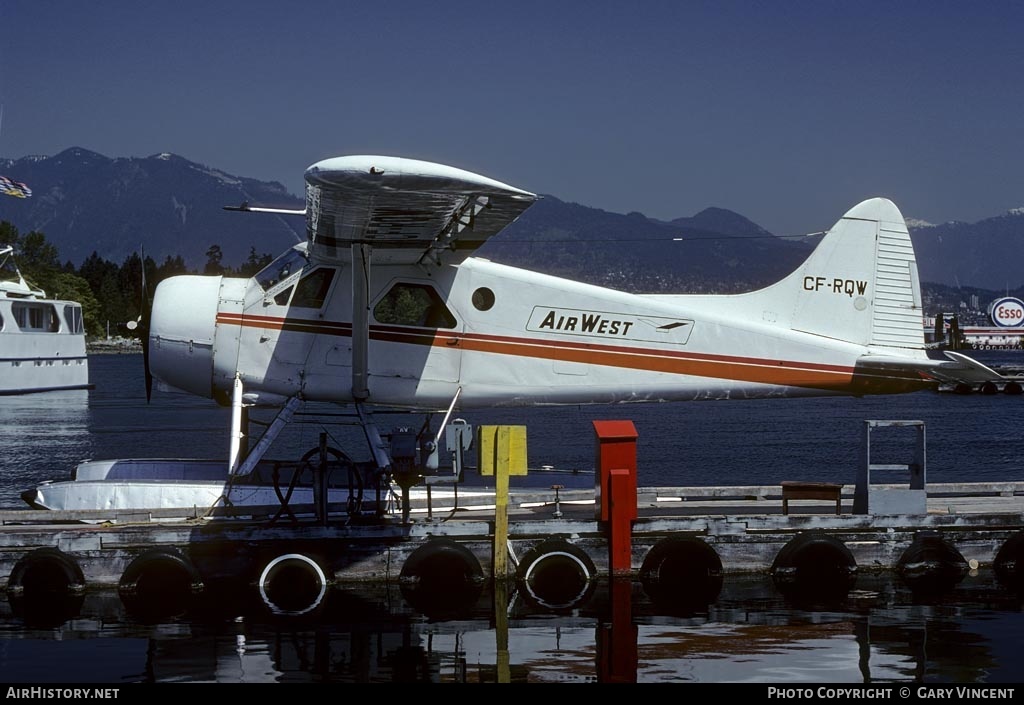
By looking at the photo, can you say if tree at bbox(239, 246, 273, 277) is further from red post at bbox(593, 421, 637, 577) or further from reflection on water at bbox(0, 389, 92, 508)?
red post at bbox(593, 421, 637, 577)

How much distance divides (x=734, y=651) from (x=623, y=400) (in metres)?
3.92

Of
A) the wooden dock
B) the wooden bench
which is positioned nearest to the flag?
the wooden dock

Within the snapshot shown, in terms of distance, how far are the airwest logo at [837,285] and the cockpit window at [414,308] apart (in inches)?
148

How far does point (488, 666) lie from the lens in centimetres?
A: 805

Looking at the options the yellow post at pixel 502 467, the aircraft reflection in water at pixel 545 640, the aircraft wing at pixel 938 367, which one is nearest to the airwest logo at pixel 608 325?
the yellow post at pixel 502 467

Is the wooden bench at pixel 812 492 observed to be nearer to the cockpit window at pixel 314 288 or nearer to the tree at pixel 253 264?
the cockpit window at pixel 314 288

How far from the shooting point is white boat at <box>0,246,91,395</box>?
43531 mm

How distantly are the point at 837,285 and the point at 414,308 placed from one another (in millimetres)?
4377

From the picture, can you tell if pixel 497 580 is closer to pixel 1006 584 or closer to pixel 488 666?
pixel 488 666

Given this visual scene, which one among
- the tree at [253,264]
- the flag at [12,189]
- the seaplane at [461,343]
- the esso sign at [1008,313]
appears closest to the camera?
the seaplane at [461,343]

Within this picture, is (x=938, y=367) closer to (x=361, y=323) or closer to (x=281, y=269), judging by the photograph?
(x=361, y=323)

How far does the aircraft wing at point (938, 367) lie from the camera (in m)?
11.4

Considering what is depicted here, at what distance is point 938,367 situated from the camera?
11648 mm

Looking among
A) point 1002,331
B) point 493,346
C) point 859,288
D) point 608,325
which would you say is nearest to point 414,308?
point 493,346
